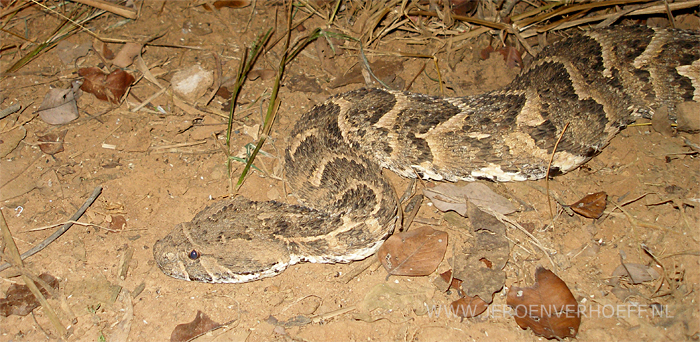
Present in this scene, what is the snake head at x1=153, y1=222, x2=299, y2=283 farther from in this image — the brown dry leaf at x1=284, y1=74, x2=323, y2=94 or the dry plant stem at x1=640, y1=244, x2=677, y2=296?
the dry plant stem at x1=640, y1=244, x2=677, y2=296

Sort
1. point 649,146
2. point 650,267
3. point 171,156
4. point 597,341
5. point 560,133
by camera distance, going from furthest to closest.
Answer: point 171,156 < point 649,146 < point 560,133 < point 650,267 < point 597,341

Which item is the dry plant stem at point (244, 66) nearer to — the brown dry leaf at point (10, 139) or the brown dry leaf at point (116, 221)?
the brown dry leaf at point (116, 221)

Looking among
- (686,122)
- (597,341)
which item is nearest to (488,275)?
(597,341)


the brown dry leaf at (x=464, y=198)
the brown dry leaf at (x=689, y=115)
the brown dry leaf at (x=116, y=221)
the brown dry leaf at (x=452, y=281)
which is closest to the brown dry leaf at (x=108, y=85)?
the brown dry leaf at (x=116, y=221)

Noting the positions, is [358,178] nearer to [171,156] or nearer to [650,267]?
[171,156]

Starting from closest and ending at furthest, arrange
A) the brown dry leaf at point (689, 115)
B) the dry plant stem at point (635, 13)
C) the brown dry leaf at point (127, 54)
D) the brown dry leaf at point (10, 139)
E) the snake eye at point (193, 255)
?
1. the snake eye at point (193, 255)
2. the brown dry leaf at point (689, 115)
3. the dry plant stem at point (635, 13)
4. the brown dry leaf at point (10, 139)
5. the brown dry leaf at point (127, 54)
